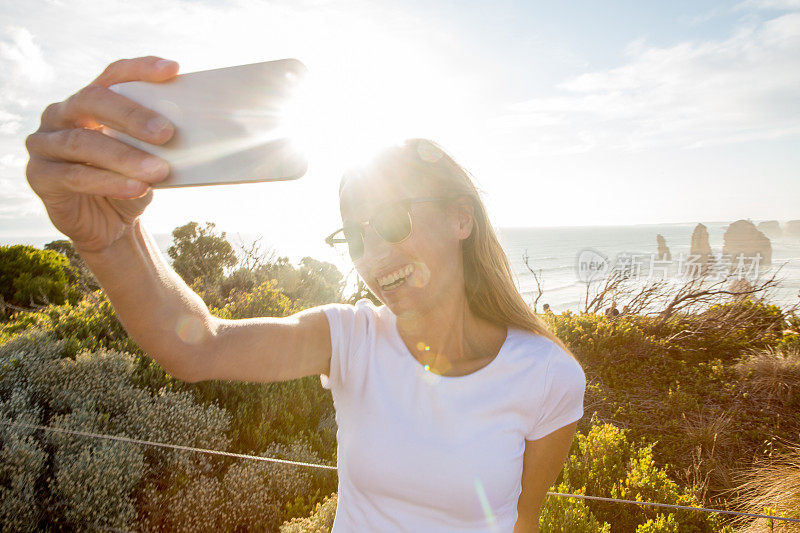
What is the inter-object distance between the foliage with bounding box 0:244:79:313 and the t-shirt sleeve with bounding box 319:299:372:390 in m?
14.6

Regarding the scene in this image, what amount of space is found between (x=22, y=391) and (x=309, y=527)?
3070mm

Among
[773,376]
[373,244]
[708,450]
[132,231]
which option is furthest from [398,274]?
[773,376]

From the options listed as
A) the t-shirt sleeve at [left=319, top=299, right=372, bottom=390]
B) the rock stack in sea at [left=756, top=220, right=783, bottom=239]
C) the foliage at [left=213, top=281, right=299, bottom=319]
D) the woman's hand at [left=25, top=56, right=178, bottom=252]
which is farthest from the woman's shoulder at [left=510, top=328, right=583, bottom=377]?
the rock stack in sea at [left=756, top=220, right=783, bottom=239]

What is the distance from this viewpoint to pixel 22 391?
13.4 feet

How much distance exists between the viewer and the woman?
3.65 feet

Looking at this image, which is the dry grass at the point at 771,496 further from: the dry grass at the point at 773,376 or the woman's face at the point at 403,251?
the woman's face at the point at 403,251

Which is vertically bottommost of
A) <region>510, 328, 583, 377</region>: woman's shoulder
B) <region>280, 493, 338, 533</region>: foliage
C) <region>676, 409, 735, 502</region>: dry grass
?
<region>676, 409, 735, 502</region>: dry grass

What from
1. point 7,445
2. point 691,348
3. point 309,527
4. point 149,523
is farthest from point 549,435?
point 691,348

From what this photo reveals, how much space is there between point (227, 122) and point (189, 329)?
0.64m

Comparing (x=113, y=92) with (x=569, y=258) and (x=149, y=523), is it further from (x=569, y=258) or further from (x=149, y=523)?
(x=569, y=258)

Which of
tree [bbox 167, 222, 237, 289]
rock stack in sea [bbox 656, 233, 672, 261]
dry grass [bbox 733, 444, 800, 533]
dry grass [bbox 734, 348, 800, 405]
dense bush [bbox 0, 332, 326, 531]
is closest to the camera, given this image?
dry grass [bbox 733, 444, 800, 533]

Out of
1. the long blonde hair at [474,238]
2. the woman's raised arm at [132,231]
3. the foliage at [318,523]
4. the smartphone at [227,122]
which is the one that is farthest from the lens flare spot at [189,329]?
the foliage at [318,523]

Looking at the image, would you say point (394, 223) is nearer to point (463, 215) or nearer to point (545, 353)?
point (463, 215)

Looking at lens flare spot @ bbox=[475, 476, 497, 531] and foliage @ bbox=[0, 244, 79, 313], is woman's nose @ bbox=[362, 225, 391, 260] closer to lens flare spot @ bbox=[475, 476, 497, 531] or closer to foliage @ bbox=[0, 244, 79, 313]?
lens flare spot @ bbox=[475, 476, 497, 531]
